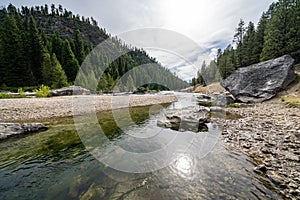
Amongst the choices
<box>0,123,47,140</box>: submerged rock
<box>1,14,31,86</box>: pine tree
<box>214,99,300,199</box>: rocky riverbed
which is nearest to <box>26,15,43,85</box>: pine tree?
<box>1,14,31,86</box>: pine tree

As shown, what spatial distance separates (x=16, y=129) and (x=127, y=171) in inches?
277

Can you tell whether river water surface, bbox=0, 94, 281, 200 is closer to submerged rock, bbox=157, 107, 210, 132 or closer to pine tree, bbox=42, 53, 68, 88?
submerged rock, bbox=157, 107, 210, 132

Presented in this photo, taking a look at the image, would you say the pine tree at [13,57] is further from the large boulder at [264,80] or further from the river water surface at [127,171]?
the large boulder at [264,80]

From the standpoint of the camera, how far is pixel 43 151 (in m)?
5.59

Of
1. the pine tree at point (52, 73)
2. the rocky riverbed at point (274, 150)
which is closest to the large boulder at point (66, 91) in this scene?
the pine tree at point (52, 73)

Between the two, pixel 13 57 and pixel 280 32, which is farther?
pixel 13 57

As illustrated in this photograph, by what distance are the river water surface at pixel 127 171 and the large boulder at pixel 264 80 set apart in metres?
17.1

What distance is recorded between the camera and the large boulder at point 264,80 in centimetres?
1780

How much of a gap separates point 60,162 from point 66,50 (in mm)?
45696

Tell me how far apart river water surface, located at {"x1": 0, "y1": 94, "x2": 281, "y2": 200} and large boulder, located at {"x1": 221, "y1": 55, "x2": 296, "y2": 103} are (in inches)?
672

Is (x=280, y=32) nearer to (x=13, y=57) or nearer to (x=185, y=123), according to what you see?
(x=185, y=123)

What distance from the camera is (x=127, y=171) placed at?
432 centimetres

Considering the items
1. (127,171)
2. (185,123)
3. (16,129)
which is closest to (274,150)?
(185,123)

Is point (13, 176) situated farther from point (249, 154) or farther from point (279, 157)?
point (279, 157)
